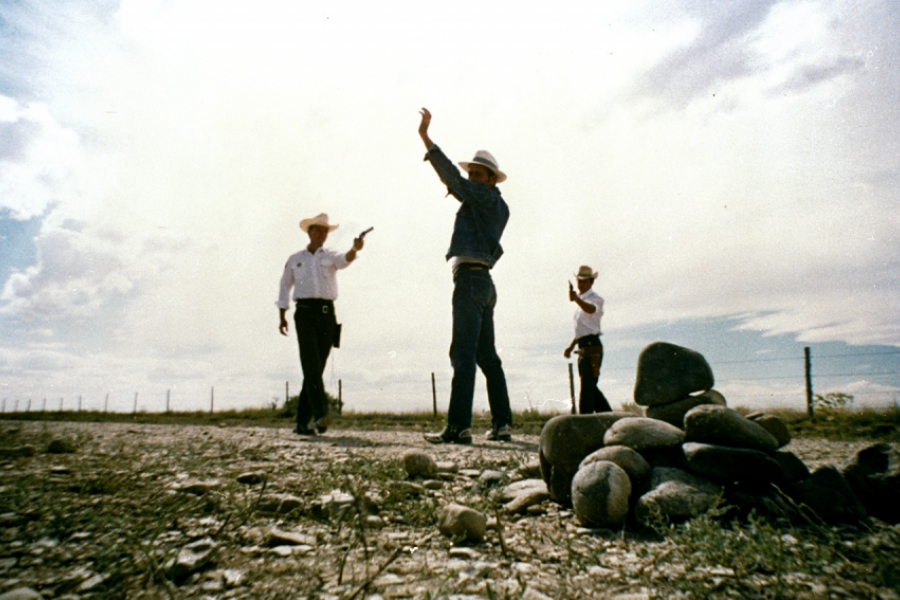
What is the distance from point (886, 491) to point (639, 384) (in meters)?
1.76

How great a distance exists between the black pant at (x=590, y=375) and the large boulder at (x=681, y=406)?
259cm

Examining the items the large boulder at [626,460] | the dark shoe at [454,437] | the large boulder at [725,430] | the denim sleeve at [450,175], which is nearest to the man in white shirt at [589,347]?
the dark shoe at [454,437]

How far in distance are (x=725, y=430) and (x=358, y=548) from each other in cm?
189

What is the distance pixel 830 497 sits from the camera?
229 cm

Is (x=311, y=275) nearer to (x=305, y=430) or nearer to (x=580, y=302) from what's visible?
(x=305, y=430)

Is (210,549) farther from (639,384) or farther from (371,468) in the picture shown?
(639,384)

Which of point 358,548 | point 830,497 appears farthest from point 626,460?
point 358,548

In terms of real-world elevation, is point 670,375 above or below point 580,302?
below

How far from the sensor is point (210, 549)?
6.13 ft

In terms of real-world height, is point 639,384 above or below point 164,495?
above

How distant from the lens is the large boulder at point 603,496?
2.31m

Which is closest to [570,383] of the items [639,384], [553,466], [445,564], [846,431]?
[846,431]

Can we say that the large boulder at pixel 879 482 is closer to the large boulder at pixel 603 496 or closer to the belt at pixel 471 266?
the large boulder at pixel 603 496

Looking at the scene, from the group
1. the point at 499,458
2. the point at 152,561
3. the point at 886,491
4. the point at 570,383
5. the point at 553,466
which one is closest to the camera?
the point at 152,561
